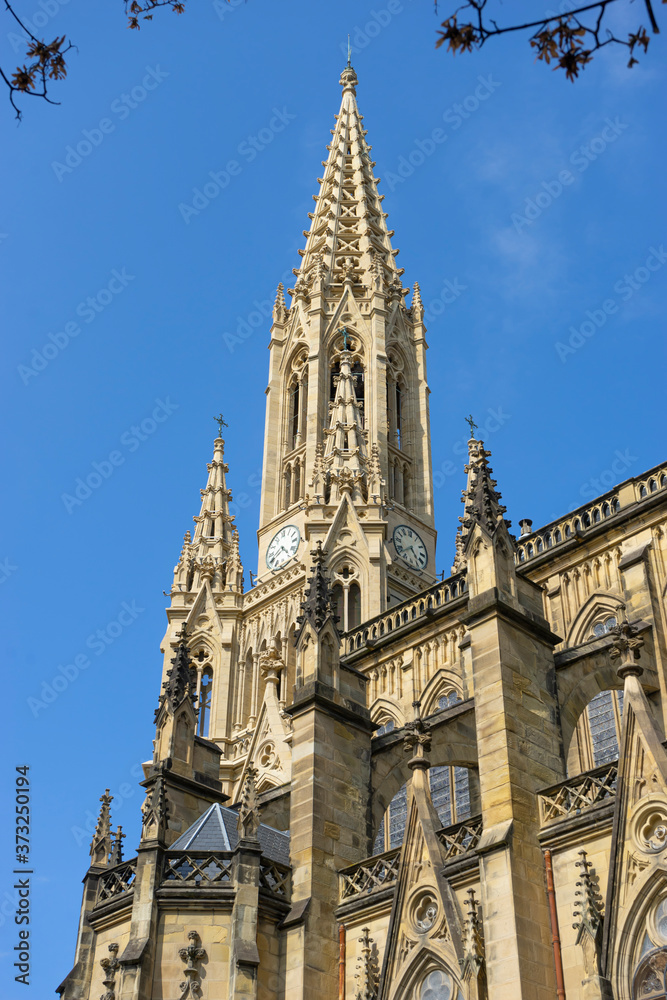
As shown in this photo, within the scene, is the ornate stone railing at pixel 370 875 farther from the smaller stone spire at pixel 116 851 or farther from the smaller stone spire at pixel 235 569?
the smaller stone spire at pixel 235 569

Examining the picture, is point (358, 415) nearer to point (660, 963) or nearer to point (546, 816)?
point (546, 816)

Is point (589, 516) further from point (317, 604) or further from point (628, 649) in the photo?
point (628, 649)

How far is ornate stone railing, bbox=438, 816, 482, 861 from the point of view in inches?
701

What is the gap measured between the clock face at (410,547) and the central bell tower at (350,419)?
0.05 metres

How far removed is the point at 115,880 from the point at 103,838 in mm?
1580

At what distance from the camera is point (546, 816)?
17.1 meters

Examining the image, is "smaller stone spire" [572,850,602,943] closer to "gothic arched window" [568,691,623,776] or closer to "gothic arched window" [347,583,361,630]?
"gothic arched window" [568,691,623,776]

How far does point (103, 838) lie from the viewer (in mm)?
22594

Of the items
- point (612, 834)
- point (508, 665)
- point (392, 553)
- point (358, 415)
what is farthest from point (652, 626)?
point (358, 415)

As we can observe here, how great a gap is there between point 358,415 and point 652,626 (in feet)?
79.2

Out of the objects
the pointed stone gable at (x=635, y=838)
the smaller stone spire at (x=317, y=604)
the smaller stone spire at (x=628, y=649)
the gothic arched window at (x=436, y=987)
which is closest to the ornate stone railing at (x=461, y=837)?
the gothic arched window at (x=436, y=987)

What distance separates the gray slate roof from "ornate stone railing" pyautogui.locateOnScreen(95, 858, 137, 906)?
85 cm

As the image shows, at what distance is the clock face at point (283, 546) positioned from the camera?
41.4 meters

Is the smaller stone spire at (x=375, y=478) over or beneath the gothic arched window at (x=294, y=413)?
beneath
